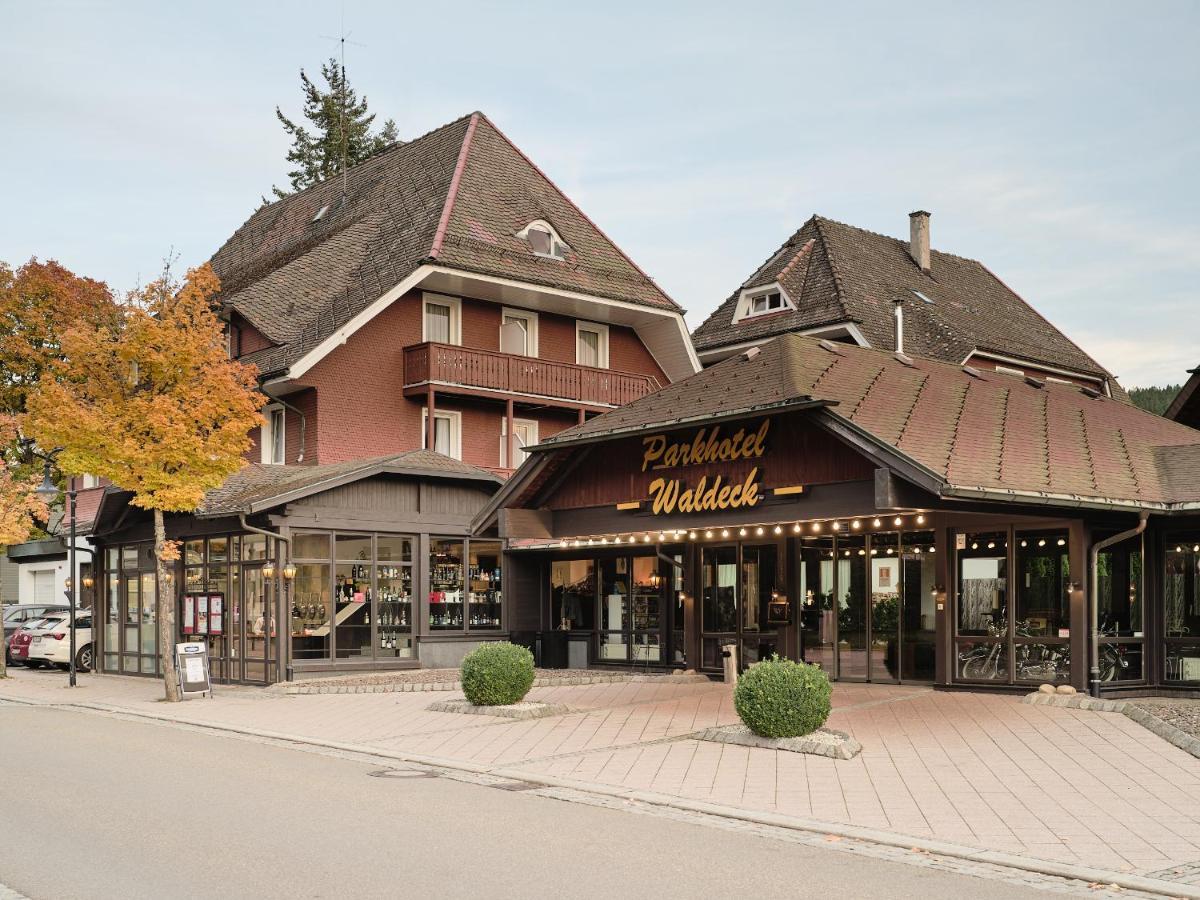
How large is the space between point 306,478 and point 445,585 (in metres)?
3.67

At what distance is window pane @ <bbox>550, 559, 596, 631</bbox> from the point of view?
92.3 feet

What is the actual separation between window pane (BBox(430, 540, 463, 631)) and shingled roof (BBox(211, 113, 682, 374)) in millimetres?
6163

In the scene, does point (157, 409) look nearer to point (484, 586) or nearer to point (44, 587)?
point (484, 586)

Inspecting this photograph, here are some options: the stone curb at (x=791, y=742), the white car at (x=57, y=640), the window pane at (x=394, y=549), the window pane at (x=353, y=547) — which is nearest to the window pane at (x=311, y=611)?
the window pane at (x=353, y=547)

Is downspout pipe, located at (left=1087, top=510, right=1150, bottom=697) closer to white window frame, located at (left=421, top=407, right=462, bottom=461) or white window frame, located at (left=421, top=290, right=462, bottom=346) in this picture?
white window frame, located at (left=421, top=407, right=462, bottom=461)

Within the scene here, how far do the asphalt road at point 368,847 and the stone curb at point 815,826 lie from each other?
501 millimetres

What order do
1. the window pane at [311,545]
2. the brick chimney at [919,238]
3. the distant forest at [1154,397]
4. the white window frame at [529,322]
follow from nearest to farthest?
the window pane at [311,545]
the white window frame at [529,322]
the brick chimney at [919,238]
the distant forest at [1154,397]

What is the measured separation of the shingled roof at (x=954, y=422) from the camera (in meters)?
15.4

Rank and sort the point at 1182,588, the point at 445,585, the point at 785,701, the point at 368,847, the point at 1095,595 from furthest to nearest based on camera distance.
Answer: the point at 445,585
the point at 1182,588
the point at 1095,595
the point at 785,701
the point at 368,847

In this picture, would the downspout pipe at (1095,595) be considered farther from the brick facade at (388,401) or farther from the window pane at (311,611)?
the brick facade at (388,401)

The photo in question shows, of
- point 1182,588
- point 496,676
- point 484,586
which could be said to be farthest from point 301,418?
point 1182,588

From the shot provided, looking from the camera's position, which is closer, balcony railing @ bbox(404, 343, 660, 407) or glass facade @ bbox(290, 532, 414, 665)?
glass facade @ bbox(290, 532, 414, 665)

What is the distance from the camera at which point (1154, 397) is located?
52.6 metres

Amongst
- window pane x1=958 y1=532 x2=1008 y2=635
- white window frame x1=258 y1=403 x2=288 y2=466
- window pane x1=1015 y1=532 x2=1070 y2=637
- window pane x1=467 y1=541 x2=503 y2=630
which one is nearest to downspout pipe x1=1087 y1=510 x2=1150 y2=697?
window pane x1=1015 y1=532 x2=1070 y2=637
